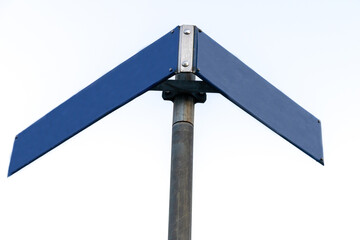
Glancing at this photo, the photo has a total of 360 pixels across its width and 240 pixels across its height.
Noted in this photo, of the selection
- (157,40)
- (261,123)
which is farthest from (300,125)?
(157,40)

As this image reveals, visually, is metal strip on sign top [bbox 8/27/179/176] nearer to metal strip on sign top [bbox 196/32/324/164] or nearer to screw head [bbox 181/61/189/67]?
screw head [bbox 181/61/189/67]

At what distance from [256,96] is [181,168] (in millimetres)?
544

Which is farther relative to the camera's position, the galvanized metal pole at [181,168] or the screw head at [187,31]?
the screw head at [187,31]

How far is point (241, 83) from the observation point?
127 inches

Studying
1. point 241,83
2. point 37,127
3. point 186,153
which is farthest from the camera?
point 37,127

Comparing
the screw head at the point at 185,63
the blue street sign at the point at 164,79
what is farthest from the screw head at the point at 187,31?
the screw head at the point at 185,63

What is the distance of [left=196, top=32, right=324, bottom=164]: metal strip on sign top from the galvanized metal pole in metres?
0.19

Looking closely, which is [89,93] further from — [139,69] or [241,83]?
[241,83]

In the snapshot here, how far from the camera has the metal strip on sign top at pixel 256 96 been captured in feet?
10.3

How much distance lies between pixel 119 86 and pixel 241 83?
21.6 inches

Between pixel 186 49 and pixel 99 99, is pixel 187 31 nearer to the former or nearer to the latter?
pixel 186 49

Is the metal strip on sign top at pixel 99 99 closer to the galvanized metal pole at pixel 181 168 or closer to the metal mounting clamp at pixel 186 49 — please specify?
the metal mounting clamp at pixel 186 49

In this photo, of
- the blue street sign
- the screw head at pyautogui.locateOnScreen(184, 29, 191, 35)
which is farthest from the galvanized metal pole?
the screw head at pyautogui.locateOnScreen(184, 29, 191, 35)

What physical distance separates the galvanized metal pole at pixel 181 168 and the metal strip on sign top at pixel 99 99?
185 mm
